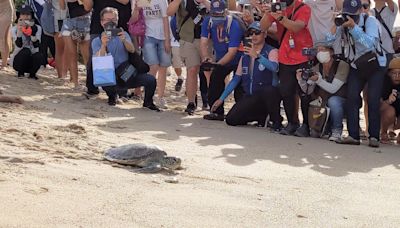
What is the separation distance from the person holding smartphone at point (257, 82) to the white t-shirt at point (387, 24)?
45.2 inches

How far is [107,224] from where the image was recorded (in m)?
3.51

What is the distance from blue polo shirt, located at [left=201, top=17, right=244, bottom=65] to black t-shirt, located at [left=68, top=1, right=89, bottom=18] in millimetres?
1806

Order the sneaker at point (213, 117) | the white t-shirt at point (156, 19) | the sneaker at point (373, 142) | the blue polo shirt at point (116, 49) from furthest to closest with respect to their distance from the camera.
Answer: the white t-shirt at point (156, 19) → the blue polo shirt at point (116, 49) → the sneaker at point (213, 117) → the sneaker at point (373, 142)

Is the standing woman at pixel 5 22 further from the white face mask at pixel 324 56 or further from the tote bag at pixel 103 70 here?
the white face mask at pixel 324 56

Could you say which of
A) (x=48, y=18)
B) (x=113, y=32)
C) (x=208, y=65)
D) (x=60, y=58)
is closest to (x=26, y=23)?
(x=48, y=18)

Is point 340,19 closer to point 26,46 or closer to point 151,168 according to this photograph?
point 151,168

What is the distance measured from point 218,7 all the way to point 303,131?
1.75m

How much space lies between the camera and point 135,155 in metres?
4.87

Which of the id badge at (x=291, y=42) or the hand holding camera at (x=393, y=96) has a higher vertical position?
the id badge at (x=291, y=42)

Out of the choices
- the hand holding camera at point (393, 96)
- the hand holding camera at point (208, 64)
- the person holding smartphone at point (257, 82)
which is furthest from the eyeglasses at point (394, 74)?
the hand holding camera at point (208, 64)

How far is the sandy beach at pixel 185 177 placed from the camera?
3.77 meters

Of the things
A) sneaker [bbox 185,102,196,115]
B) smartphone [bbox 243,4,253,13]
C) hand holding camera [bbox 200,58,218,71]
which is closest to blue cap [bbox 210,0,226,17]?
smartphone [bbox 243,4,253,13]

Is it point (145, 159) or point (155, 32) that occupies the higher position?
point (155, 32)

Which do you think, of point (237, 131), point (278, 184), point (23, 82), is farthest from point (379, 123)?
point (23, 82)
